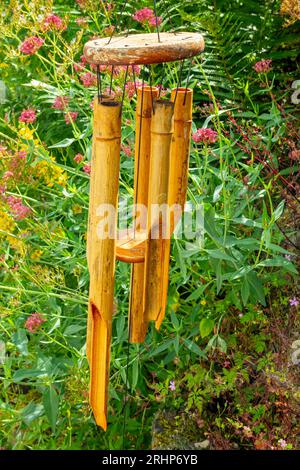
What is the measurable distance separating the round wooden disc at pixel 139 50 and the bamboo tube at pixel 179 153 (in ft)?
0.83

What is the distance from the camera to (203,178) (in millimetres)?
3680

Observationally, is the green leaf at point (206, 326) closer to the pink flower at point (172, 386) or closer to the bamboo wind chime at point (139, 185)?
the pink flower at point (172, 386)

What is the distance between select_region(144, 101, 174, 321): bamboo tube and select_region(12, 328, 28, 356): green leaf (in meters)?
1.10

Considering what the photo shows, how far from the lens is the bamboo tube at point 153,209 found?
7.89 feet

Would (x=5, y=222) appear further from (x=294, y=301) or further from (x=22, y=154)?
(x=294, y=301)

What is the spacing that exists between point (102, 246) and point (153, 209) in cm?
17

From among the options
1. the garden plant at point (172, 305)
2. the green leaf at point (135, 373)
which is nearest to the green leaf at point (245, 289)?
the garden plant at point (172, 305)

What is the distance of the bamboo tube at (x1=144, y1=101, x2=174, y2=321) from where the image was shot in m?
2.40

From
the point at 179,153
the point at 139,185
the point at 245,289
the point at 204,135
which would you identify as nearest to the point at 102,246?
the point at 139,185

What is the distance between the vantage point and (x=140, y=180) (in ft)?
8.67

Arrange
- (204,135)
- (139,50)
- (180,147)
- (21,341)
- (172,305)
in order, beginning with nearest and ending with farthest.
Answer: (139,50), (180,147), (204,135), (21,341), (172,305)
